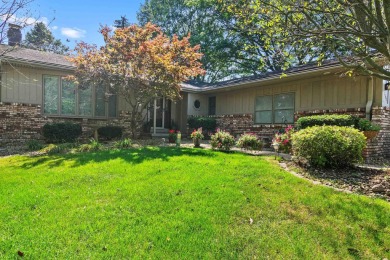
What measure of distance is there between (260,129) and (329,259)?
10.3m

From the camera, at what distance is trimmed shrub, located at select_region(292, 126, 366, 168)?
591 cm

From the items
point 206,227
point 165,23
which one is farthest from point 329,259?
point 165,23

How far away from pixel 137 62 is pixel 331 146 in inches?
288

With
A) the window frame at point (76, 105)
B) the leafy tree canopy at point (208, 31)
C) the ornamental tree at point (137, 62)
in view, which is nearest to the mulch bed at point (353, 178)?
the ornamental tree at point (137, 62)

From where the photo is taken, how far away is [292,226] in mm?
3494

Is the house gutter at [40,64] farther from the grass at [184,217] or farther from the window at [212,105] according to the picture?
the window at [212,105]

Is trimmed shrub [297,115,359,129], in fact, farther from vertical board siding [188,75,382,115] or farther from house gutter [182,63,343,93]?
house gutter [182,63,343,93]

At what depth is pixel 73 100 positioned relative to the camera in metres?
12.3

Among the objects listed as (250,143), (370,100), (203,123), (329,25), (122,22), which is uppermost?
(122,22)

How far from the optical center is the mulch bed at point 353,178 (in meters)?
4.71

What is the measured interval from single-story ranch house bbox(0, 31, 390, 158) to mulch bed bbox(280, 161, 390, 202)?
3544 millimetres

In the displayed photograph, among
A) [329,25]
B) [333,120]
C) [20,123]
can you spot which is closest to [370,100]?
[333,120]

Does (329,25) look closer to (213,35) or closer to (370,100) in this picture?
(370,100)

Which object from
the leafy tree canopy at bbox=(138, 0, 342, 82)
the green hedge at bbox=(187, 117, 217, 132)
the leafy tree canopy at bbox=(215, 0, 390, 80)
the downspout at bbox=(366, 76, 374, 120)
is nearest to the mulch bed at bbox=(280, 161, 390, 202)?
the leafy tree canopy at bbox=(215, 0, 390, 80)
